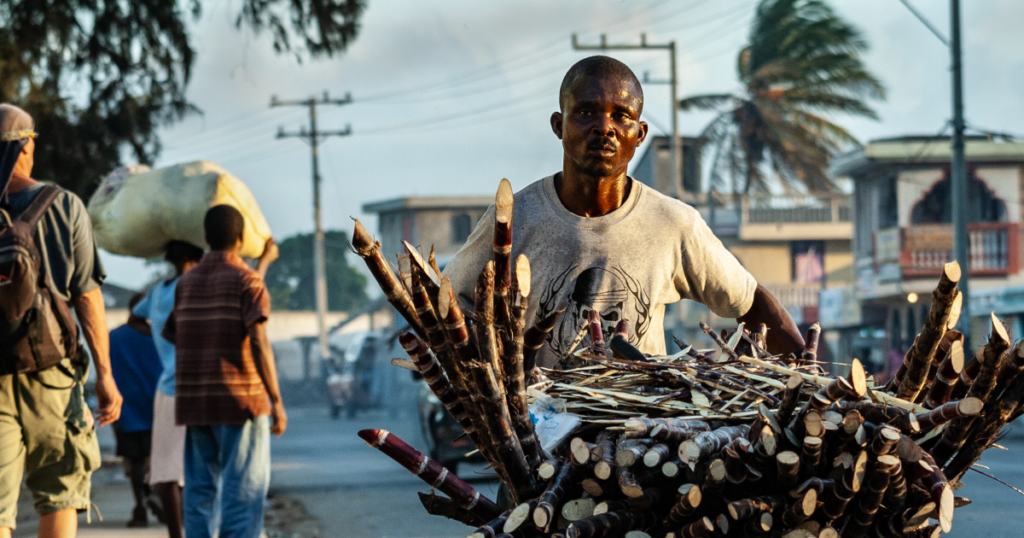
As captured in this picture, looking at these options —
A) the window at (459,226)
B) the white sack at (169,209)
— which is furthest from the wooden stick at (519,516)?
the window at (459,226)

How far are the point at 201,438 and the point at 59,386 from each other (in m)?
1.20

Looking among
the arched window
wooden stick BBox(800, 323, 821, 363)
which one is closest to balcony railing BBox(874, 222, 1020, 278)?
the arched window

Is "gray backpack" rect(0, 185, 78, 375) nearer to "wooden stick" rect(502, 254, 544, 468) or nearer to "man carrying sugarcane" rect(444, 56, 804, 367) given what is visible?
"man carrying sugarcane" rect(444, 56, 804, 367)

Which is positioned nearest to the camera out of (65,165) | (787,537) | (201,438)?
(787,537)

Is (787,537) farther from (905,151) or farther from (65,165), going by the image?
(905,151)

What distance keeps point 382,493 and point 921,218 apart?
23.8 metres

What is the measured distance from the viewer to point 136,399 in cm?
776

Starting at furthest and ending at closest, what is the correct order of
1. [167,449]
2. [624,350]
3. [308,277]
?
[308,277] → [167,449] → [624,350]

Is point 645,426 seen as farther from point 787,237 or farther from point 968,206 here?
point 787,237

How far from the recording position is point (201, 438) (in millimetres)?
5582

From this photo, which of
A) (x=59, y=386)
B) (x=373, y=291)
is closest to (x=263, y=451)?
(x=59, y=386)

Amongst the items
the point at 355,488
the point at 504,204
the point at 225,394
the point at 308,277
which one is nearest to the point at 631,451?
the point at 504,204

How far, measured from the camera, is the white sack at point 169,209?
22.6ft

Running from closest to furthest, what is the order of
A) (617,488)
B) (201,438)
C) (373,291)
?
(617,488), (201,438), (373,291)
